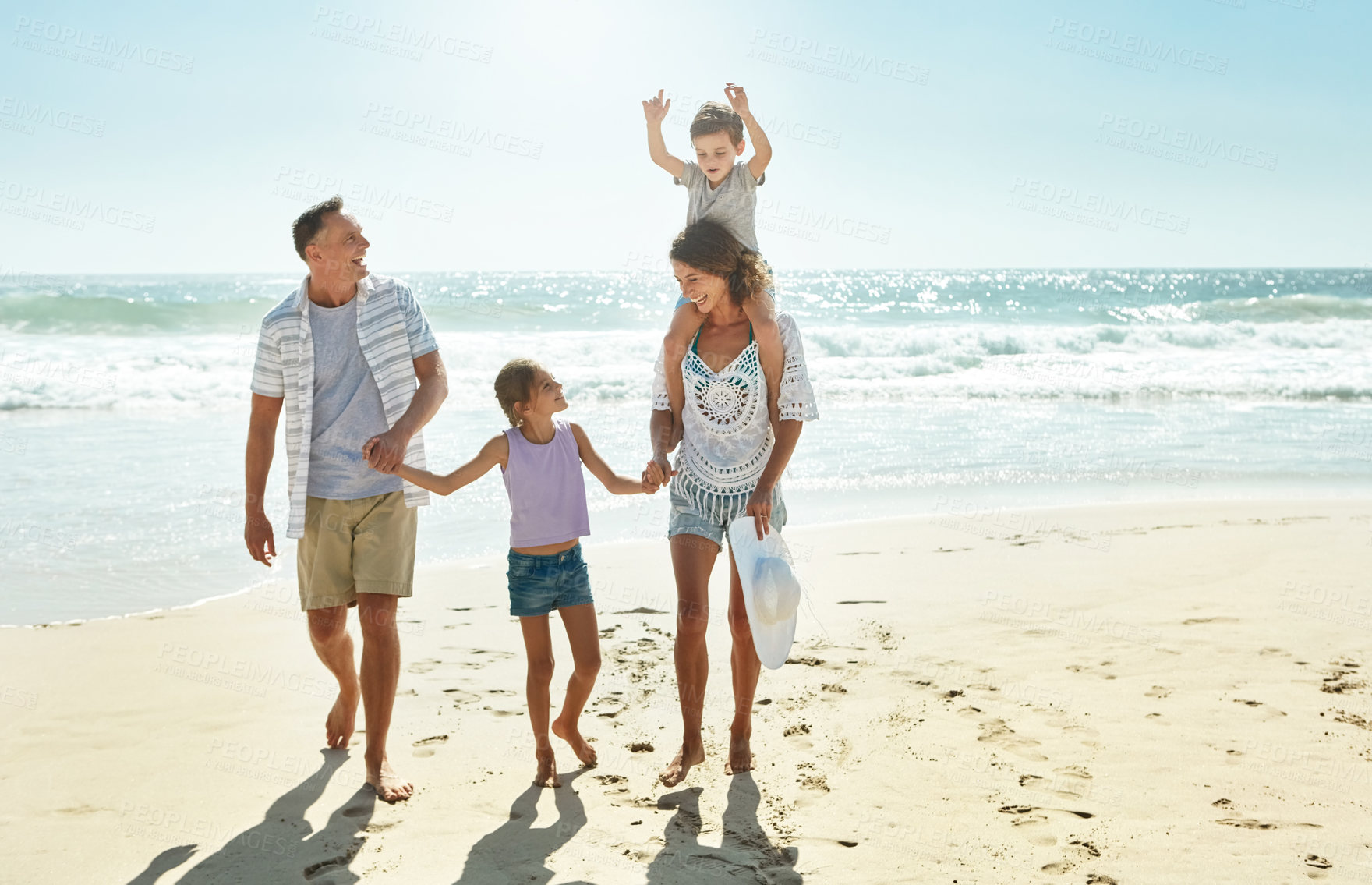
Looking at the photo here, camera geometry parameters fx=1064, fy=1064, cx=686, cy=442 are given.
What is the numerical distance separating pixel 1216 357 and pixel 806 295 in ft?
77.8

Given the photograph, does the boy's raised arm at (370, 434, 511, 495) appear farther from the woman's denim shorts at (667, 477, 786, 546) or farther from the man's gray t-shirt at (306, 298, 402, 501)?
the woman's denim shorts at (667, 477, 786, 546)

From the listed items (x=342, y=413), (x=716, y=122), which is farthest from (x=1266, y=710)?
(x=342, y=413)

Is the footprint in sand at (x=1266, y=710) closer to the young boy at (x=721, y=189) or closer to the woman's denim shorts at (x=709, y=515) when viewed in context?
the woman's denim shorts at (x=709, y=515)

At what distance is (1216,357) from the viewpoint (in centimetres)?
2225

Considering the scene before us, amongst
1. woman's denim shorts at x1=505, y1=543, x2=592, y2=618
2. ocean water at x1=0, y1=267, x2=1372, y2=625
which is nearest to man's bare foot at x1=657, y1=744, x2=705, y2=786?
woman's denim shorts at x1=505, y1=543, x2=592, y2=618

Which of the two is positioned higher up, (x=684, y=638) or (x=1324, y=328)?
(x=1324, y=328)

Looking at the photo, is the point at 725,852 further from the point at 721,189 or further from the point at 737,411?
the point at 721,189

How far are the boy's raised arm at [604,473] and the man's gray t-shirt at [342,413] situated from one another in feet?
2.21

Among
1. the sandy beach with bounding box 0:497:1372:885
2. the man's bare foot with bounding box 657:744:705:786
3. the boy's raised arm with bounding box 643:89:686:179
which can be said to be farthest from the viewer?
the boy's raised arm with bounding box 643:89:686:179

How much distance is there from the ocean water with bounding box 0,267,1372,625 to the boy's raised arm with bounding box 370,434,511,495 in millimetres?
3201

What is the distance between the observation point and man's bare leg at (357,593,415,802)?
12.3 feet

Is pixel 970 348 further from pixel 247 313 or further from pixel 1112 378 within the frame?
pixel 247 313

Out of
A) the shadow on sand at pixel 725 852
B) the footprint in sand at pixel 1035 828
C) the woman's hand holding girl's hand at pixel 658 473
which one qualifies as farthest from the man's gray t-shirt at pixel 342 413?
the footprint in sand at pixel 1035 828

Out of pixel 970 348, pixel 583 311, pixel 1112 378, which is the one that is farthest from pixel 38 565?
pixel 583 311
